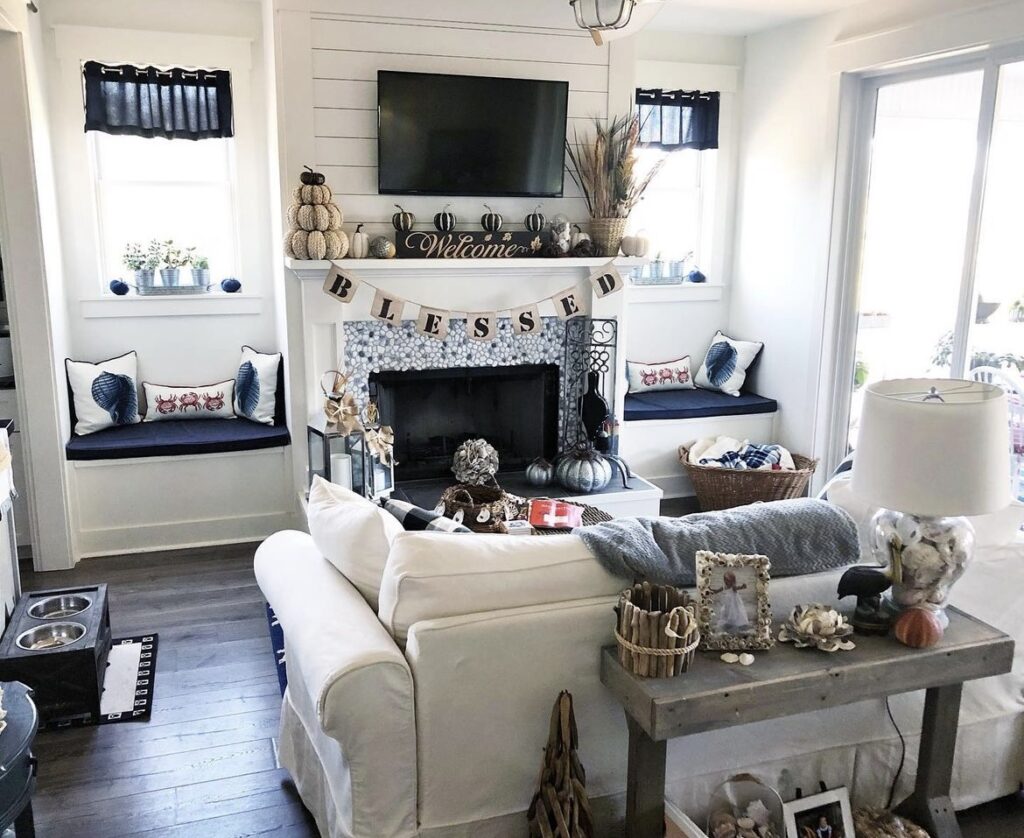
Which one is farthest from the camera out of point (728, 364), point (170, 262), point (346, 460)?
point (728, 364)

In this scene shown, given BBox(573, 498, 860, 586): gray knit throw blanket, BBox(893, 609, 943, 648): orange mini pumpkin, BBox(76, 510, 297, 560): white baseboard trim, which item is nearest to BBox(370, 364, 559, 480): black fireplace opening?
BBox(76, 510, 297, 560): white baseboard trim

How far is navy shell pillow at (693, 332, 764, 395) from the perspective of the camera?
5.45 meters

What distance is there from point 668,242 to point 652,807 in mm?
4177

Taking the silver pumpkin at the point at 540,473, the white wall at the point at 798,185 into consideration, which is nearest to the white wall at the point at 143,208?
the silver pumpkin at the point at 540,473

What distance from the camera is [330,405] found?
404 centimetres

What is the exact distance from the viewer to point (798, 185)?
5.01 metres

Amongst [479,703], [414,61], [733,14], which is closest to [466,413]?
[414,61]

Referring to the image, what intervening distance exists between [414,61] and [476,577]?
2988mm

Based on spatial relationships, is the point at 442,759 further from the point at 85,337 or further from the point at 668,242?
the point at 668,242

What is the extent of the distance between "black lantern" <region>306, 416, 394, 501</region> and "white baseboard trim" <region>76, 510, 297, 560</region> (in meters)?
0.55

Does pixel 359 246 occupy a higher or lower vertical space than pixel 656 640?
higher

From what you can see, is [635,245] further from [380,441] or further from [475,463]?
[380,441]

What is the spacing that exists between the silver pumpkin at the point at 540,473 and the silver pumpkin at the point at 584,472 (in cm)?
6

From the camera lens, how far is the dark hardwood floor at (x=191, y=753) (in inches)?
96.8
